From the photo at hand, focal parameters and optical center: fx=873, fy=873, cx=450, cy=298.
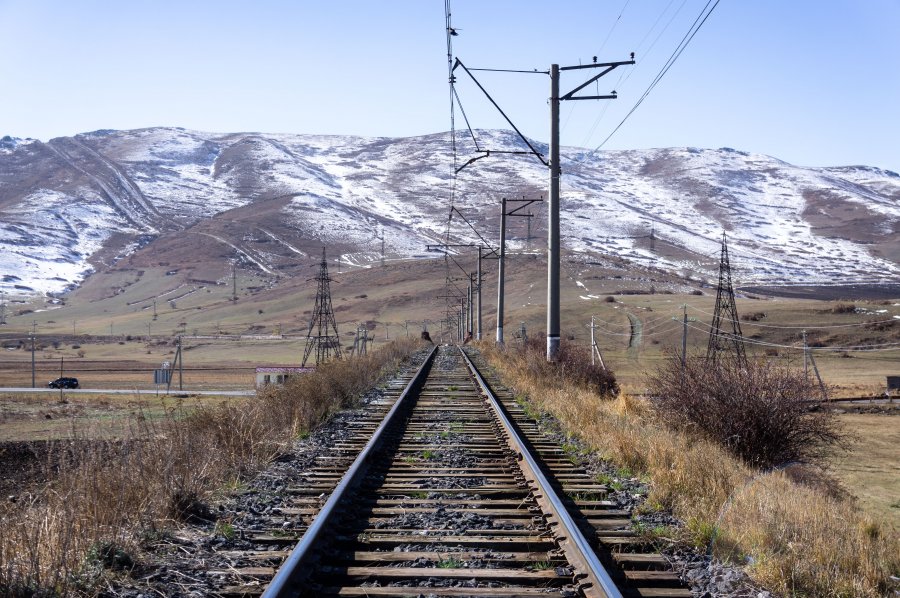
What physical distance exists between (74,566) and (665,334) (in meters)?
69.6

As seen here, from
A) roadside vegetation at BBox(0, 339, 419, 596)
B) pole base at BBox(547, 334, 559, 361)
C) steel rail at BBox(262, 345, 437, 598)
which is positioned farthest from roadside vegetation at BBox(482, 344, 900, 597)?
roadside vegetation at BBox(0, 339, 419, 596)

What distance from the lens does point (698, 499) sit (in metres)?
8.09

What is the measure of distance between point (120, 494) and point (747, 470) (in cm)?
699

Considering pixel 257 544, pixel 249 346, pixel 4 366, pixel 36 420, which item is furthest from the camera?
pixel 249 346

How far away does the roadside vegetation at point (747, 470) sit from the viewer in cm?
623

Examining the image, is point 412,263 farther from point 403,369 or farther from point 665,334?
point 403,369

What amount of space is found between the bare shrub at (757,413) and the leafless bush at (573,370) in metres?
7.33

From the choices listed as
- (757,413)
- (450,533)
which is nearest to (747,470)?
(757,413)

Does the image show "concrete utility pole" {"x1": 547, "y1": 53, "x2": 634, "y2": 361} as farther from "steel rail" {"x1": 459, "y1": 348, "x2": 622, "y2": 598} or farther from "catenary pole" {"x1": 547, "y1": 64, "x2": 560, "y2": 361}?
"steel rail" {"x1": 459, "y1": 348, "x2": 622, "y2": 598}

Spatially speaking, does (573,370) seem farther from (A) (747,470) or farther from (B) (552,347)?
(A) (747,470)

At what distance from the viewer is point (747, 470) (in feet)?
34.0

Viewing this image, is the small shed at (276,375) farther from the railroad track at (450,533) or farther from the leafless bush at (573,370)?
the railroad track at (450,533)

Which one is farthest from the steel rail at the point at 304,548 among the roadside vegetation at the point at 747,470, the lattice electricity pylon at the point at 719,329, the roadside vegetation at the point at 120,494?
the lattice electricity pylon at the point at 719,329

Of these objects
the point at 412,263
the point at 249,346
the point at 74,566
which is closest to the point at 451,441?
the point at 74,566
